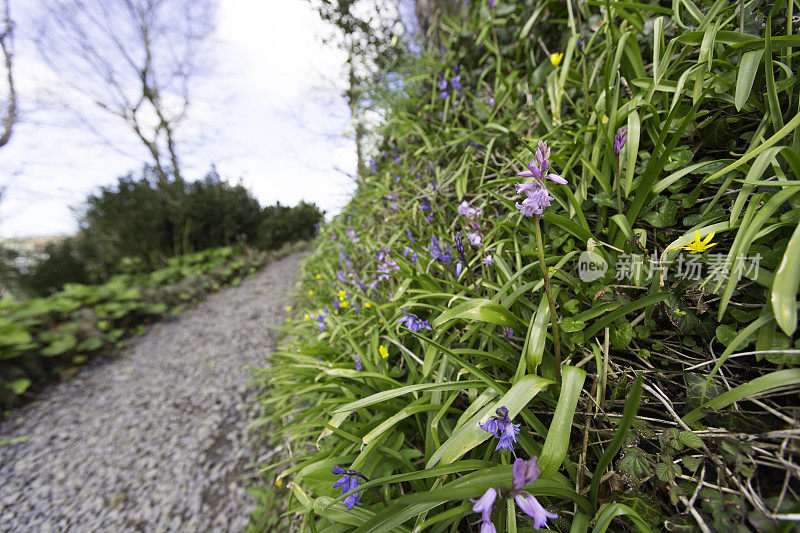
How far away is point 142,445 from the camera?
2129mm

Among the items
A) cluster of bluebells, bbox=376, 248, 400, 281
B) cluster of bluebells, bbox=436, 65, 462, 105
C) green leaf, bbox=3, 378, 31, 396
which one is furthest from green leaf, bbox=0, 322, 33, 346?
cluster of bluebells, bbox=436, 65, 462, 105

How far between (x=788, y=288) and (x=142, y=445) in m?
3.37

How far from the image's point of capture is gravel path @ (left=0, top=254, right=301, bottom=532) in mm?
1665

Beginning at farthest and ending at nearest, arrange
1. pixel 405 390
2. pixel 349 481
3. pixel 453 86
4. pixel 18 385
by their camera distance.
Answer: pixel 18 385, pixel 453 86, pixel 405 390, pixel 349 481

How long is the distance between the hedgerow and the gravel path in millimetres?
450

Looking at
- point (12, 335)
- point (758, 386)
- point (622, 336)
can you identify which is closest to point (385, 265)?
point (622, 336)

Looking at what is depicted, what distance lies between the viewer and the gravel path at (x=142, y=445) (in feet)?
5.46

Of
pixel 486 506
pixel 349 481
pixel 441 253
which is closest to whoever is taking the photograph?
pixel 486 506

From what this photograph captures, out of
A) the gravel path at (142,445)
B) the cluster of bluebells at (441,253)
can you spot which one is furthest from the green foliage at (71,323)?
the cluster of bluebells at (441,253)

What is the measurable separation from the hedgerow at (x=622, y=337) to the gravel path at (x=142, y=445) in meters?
0.45

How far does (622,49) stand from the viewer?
1.22 meters

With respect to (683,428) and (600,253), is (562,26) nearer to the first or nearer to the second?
(600,253)

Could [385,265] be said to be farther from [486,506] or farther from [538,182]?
[486,506]

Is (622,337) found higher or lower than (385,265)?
lower
